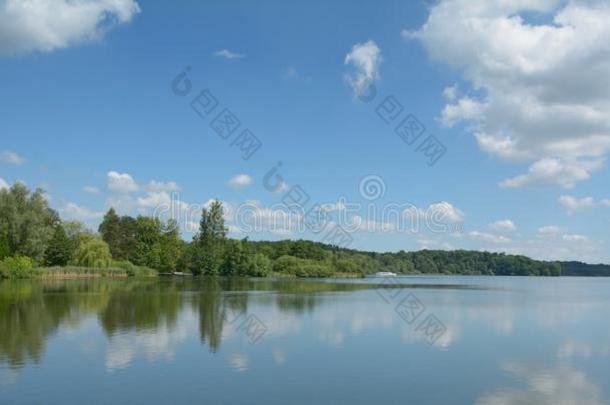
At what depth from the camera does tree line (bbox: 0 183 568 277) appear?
2484 inches

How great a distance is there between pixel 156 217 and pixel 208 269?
12821 millimetres

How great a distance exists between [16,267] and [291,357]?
50893mm

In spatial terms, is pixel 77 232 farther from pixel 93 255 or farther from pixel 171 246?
pixel 171 246

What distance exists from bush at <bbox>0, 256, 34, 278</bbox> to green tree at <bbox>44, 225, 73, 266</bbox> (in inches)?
426

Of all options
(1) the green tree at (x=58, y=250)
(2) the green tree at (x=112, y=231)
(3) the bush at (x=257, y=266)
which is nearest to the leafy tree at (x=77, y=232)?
(1) the green tree at (x=58, y=250)

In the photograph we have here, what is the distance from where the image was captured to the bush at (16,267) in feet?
188

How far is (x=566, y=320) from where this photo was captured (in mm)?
29344

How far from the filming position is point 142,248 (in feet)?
303

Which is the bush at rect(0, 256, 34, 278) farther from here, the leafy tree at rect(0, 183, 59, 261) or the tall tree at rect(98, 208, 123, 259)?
the tall tree at rect(98, 208, 123, 259)

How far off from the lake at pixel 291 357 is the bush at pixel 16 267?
31.1 meters

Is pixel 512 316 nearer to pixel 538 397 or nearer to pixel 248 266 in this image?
pixel 538 397

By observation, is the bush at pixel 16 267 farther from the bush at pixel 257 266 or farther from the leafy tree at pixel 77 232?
the bush at pixel 257 266

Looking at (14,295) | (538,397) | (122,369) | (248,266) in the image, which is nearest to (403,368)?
(538,397)

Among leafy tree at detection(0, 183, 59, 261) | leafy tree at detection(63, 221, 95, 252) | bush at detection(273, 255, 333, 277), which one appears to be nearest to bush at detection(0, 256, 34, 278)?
leafy tree at detection(0, 183, 59, 261)
